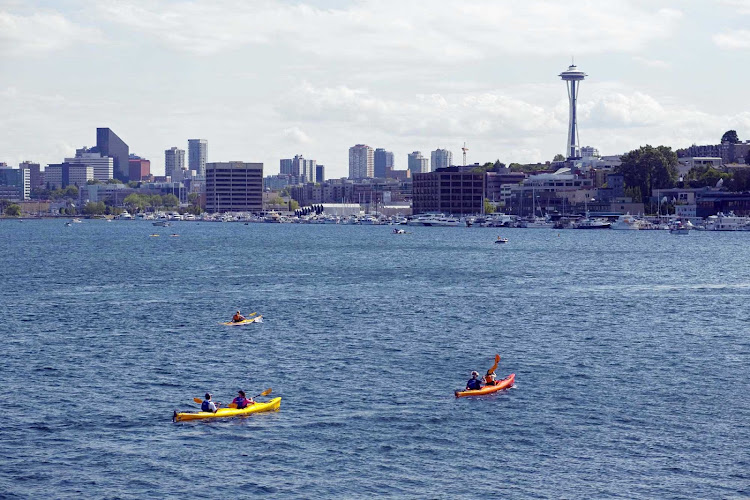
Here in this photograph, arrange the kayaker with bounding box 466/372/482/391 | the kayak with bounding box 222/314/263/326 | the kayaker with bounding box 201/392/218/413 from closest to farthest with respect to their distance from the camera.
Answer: the kayaker with bounding box 201/392/218/413, the kayaker with bounding box 466/372/482/391, the kayak with bounding box 222/314/263/326


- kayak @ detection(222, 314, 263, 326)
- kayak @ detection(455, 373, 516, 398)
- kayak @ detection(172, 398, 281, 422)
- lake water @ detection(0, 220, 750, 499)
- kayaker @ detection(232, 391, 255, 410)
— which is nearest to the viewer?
lake water @ detection(0, 220, 750, 499)

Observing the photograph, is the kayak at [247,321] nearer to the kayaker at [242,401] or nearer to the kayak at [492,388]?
the kayak at [492,388]

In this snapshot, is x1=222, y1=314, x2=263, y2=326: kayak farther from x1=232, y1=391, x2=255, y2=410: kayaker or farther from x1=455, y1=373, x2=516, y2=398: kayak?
x1=232, y1=391, x2=255, y2=410: kayaker

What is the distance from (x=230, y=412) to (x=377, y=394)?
32.8 feet

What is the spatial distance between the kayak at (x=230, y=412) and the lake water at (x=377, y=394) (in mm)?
667

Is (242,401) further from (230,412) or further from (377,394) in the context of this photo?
(377,394)

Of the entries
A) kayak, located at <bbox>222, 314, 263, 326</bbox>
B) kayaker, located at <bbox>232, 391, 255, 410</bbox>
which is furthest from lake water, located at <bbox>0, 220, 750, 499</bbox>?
kayak, located at <bbox>222, 314, 263, 326</bbox>

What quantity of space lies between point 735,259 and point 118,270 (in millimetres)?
110399

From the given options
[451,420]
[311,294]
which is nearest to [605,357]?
[451,420]

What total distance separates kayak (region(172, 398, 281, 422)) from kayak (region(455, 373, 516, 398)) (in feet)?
38.0

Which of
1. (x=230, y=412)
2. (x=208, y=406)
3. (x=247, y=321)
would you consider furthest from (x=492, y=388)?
(x=247, y=321)

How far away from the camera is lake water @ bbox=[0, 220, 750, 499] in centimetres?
5200

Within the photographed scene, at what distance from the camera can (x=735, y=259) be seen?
198250mm

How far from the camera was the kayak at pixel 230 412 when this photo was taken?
61.0m
